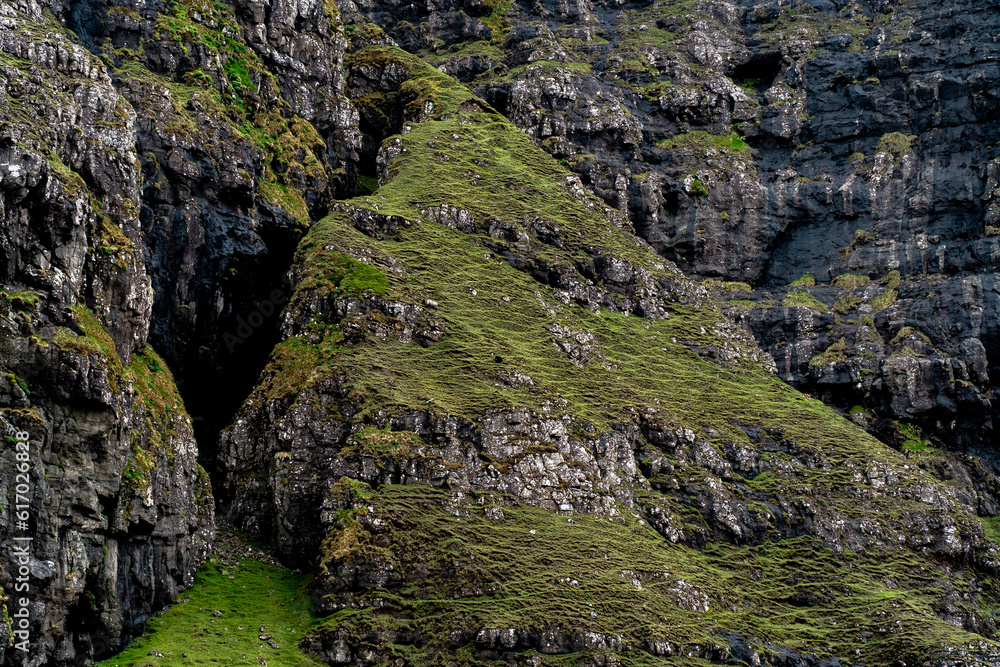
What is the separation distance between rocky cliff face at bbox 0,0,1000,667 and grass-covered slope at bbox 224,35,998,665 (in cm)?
30

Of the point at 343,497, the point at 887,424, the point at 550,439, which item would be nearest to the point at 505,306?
the point at 550,439

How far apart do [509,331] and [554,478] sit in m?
18.3

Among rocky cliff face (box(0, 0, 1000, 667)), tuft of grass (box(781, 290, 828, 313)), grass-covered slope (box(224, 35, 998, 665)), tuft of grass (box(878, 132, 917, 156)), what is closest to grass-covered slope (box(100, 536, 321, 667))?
rocky cliff face (box(0, 0, 1000, 667))

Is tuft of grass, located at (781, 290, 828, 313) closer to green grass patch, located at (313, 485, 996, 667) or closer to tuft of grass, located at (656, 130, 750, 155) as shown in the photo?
tuft of grass, located at (656, 130, 750, 155)

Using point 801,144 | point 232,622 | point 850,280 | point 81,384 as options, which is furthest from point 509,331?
point 801,144

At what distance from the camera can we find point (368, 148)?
340 ft

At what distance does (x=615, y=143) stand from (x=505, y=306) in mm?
43147

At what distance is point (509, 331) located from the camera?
73000 mm


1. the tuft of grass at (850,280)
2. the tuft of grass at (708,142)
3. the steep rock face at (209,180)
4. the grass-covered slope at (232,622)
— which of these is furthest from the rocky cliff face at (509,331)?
the grass-covered slope at (232,622)

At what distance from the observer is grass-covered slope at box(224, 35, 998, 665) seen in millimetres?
49312

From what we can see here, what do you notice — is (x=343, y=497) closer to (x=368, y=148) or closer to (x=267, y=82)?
(x=267, y=82)

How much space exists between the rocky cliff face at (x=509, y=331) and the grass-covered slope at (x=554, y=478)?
30cm

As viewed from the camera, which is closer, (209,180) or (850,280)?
(209,180)

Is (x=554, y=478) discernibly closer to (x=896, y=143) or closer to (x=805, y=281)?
(x=805, y=281)
